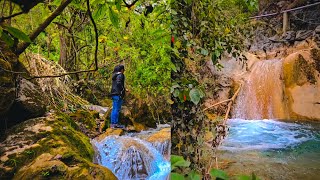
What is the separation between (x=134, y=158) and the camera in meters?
5.25

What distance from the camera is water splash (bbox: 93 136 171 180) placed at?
5082mm

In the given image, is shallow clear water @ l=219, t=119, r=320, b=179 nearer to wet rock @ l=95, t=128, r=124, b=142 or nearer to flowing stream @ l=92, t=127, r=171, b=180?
flowing stream @ l=92, t=127, r=171, b=180

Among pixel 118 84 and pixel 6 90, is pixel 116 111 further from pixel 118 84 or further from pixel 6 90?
pixel 6 90

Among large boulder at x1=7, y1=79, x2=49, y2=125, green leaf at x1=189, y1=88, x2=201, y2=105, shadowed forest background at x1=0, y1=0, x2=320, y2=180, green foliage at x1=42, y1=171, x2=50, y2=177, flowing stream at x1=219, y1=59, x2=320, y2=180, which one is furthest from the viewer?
flowing stream at x1=219, y1=59, x2=320, y2=180

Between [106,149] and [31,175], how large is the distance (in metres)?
2.21

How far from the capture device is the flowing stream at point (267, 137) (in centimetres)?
483

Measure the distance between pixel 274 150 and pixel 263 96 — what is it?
4786mm

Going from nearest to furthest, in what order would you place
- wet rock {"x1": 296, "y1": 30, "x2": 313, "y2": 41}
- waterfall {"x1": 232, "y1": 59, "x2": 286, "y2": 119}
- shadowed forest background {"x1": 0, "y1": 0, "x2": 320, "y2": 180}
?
shadowed forest background {"x1": 0, "y1": 0, "x2": 320, "y2": 180} < waterfall {"x1": 232, "y1": 59, "x2": 286, "y2": 119} < wet rock {"x1": 296, "y1": 30, "x2": 313, "y2": 41}

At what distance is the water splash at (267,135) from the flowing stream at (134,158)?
60.9 inches

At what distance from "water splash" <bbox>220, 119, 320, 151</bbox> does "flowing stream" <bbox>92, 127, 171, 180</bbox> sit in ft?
5.08

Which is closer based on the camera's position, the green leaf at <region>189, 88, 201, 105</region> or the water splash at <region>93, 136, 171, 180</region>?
the green leaf at <region>189, 88, 201, 105</region>

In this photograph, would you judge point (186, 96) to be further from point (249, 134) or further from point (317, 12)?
point (317, 12)

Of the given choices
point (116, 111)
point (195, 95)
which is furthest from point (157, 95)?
point (195, 95)

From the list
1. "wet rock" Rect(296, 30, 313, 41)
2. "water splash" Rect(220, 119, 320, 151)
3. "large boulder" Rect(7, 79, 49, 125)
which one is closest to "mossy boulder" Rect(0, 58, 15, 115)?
"large boulder" Rect(7, 79, 49, 125)
